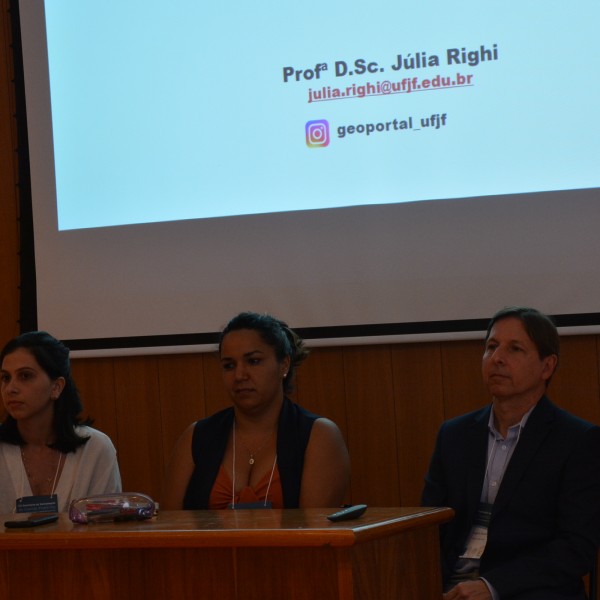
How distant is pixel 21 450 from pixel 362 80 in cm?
164

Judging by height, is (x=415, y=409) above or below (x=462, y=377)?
below

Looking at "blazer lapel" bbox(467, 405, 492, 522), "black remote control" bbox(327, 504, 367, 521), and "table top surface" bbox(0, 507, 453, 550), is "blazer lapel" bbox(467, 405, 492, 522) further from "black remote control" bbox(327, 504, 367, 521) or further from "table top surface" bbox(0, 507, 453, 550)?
"black remote control" bbox(327, 504, 367, 521)

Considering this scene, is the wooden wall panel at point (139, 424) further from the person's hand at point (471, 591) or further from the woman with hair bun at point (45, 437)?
the person's hand at point (471, 591)

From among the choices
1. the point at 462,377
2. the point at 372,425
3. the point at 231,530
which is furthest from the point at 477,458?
the point at 231,530

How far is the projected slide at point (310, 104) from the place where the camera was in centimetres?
313

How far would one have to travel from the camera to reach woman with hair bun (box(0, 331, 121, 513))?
295 centimetres

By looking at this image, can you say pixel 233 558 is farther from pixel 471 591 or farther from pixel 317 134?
pixel 317 134

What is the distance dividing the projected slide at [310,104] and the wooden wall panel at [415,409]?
55 centimetres

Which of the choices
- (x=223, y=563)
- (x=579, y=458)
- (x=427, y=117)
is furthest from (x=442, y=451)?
(x=427, y=117)

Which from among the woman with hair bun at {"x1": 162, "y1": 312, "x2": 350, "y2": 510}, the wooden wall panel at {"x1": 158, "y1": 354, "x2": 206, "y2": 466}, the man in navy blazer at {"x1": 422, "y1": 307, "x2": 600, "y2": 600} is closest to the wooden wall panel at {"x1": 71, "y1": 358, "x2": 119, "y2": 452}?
the wooden wall panel at {"x1": 158, "y1": 354, "x2": 206, "y2": 466}

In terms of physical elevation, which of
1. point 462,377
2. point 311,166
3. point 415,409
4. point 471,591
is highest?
point 311,166

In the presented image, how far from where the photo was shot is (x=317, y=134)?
11.1 feet

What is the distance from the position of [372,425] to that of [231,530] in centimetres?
167

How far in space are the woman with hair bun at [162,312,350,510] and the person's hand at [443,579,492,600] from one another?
0.50 metres
